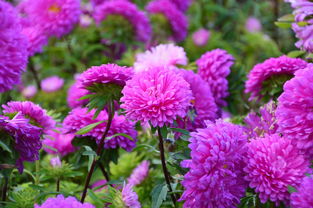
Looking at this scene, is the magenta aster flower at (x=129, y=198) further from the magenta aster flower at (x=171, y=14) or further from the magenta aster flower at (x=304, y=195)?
the magenta aster flower at (x=171, y=14)

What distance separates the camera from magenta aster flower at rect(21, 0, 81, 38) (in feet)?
5.35

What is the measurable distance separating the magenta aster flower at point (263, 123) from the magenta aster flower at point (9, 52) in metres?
0.51

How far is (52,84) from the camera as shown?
185cm

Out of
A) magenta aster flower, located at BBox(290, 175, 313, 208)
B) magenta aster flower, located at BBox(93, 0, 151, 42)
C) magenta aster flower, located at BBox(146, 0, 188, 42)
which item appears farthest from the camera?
magenta aster flower, located at BBox(146, 0, 188, 42)

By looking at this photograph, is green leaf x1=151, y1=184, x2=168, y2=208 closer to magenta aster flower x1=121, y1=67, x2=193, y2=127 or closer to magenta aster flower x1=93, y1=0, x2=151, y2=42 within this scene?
magenta aster flower x1=121, y1=67, x2=193, y2=127

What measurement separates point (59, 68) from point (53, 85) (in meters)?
0.15

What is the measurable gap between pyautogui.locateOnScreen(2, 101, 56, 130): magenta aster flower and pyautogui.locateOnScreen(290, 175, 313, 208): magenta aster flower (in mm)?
534

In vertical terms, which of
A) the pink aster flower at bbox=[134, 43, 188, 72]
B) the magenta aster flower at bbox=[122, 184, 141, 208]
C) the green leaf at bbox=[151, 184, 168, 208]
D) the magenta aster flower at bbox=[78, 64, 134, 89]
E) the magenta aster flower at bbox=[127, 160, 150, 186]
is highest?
A: the magenta aster flower at bbox=[78, 64, 134, 89]

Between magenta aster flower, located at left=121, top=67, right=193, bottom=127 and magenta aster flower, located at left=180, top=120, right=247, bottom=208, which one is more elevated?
magenta aster flower, located at left=121, top=67, right=193, bottom=127

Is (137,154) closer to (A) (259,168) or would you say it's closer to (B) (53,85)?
(B) (53,85)

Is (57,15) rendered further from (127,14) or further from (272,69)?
(272,69)

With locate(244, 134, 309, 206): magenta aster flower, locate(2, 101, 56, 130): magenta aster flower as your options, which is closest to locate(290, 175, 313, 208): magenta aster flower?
locate(244, 134, 309, 206): magenta aster flower

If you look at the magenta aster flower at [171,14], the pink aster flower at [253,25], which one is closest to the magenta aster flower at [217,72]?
the magenta aster flower at [171,14]

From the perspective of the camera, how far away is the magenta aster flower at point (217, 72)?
1267mm
